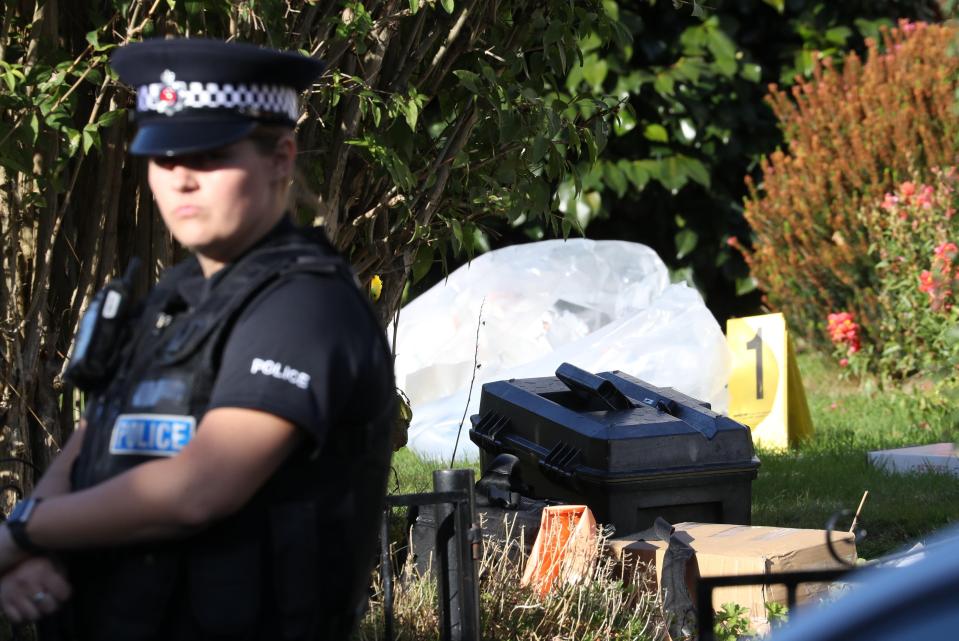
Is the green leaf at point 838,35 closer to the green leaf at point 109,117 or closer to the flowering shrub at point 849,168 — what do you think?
the flowering shrub at point 849,168

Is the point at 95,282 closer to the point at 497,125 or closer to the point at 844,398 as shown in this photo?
the point at 497,125

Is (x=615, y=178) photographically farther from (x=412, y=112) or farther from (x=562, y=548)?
(x=412, y=112)

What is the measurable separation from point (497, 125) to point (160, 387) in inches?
94.9

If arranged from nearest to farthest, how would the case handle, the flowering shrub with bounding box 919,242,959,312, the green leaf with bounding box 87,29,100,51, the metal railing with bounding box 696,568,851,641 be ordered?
1. the metal railing with bounding box 696,568,851,641
2. the green leaf with bounding box 87,29,100,51
3. the case handle
4. the flowering shrub with bounding box 919,242,959,312

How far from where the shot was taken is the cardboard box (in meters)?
4.03

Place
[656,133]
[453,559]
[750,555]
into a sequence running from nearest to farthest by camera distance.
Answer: [453,559] → [750,555] → [656,133]

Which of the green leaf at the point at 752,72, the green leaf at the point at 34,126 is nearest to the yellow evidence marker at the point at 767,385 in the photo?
the green leaf at the point at 752,72

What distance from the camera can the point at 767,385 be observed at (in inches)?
290

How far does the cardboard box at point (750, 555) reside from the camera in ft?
13.2

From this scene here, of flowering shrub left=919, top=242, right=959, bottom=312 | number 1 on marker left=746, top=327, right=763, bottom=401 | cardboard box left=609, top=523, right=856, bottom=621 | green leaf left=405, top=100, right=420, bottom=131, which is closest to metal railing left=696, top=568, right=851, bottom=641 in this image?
cardboard box left=609, top=523, right=856, bottom=621

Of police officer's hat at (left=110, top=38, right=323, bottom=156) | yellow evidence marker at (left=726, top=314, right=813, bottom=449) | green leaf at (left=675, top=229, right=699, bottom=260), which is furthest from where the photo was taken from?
green leaf at (left=675, top=229, right=699, bottom=260)

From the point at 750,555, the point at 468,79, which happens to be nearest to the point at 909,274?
the point at 750,555

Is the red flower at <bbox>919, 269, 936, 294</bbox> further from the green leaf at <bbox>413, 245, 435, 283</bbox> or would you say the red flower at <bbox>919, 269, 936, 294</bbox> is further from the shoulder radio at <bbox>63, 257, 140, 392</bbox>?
the shoulder radio at <bbox>63, 257, 140, 392</bbox>

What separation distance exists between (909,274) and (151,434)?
7178 millimetres
